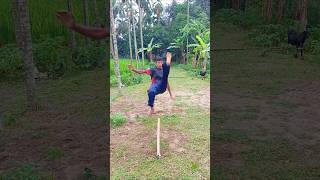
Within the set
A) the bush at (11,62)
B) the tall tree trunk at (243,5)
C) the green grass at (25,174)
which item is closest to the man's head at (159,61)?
the green grass at (25,174)

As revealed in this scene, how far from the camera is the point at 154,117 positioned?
4629 millimetres

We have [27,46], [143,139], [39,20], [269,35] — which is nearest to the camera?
[143,139]

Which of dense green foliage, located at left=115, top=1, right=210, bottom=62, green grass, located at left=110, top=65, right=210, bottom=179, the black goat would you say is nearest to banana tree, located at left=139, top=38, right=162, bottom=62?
dense green foliage, located at left=115, top=1, right=210, bottom=62

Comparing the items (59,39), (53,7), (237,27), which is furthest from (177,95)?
(237,27)

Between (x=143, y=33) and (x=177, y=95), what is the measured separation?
0.90 metres

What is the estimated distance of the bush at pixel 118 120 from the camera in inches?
217

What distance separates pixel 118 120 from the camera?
553 centimetres

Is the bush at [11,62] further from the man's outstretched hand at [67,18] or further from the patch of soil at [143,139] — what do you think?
the man's outstretched hand at [67,18]

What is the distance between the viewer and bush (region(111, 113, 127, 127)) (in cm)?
551

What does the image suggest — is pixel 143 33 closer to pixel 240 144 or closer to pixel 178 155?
pixel 178 155

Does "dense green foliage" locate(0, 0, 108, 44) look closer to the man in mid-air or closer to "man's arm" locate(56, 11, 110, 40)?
the man in mid-air

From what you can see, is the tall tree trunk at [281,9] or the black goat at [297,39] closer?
the black goat at [297,39]

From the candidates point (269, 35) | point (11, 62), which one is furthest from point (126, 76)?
point (269, 35)

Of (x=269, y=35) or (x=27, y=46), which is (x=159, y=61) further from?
(x=269, y=35)
